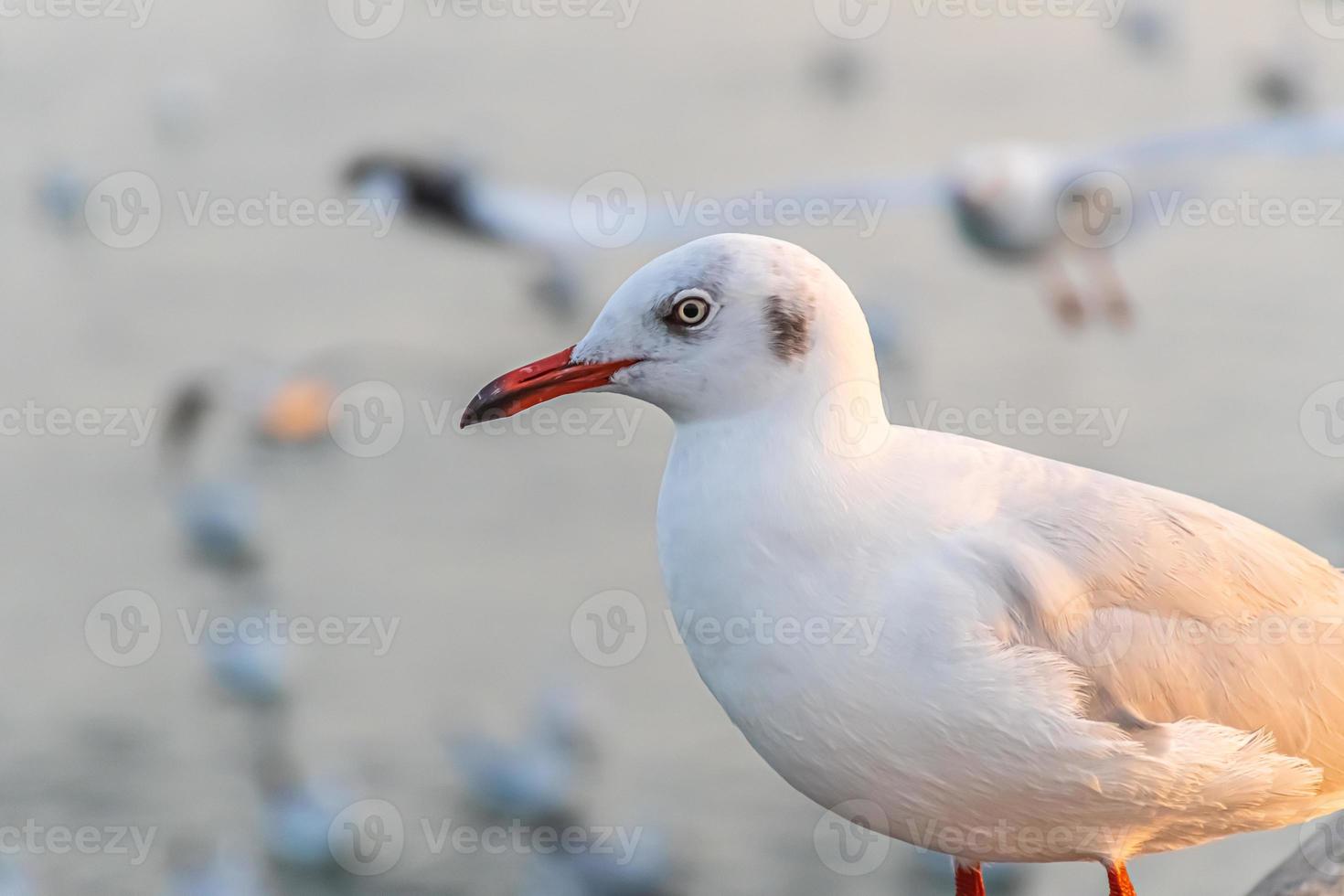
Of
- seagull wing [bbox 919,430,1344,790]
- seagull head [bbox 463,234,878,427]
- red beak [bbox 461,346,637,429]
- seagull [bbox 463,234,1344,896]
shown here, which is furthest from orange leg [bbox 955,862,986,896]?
red beak [bbox 461,346,637,429]

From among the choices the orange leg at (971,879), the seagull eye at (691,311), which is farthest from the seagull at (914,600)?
the orange leg at (971,879)

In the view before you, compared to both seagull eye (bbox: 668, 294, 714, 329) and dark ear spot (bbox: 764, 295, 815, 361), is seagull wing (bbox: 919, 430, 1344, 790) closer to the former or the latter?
dark ear spot (bbox: 764, 295, 815, 361)

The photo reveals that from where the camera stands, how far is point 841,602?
68.4 inches

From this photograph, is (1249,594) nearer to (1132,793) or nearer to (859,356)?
(1132,793)

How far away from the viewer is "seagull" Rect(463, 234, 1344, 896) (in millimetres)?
1741

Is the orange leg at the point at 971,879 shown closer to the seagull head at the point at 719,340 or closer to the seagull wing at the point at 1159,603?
the seagull wing at the point at 1159,603

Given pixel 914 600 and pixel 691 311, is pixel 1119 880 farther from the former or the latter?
pixel 691 311

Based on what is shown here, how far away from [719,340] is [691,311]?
5 cm

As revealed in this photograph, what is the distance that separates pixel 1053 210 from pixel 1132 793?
1889 mm

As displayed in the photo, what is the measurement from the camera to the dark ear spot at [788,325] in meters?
1.74

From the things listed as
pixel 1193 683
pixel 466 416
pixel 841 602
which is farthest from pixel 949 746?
pixel 466 416

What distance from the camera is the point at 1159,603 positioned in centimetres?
186

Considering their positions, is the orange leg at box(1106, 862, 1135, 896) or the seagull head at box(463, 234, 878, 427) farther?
the orange leg at box(1106, 862, 1135, 896)

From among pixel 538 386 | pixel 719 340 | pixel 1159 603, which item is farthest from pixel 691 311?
pixel 1159 603
